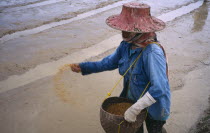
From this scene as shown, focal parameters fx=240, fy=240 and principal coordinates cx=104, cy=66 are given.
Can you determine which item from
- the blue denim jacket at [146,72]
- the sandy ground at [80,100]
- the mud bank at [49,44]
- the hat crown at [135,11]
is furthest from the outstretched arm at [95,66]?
the mud bank at [49,44]

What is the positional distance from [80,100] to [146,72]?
2.11 m

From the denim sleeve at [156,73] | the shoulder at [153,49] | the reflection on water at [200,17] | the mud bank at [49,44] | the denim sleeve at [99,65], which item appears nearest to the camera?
the denim sleeve at [156,73]

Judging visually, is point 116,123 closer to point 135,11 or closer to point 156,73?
point 156,73

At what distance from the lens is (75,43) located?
20.4ft

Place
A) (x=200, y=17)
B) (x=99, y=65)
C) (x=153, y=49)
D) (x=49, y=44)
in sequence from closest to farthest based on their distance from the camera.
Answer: (x=153, y=49)
(x=99, y=65)
(x=49, y=44)
(x=200, y=17)

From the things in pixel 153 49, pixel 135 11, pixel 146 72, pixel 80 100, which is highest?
pixel 135 11

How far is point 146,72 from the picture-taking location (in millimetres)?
2102

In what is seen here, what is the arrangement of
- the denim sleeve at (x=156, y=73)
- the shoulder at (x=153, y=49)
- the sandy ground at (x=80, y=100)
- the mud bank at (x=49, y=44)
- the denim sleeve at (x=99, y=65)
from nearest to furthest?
the denim sleeve at (x=156, y=73) → the shoulder at (x=153, y=49) → the denim sleeve at (x=99, y=65) → the sandy ground at (x=80, y=100) → the mud bank at (x=49, y=44)

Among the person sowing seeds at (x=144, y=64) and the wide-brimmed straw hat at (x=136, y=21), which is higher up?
the wide-brimmed straw hat at (x=136, y=21)

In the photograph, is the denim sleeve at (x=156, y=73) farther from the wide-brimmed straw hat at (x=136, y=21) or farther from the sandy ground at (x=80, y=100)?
the sandy ground at (x=80, y=100)

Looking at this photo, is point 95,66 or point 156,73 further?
point 95,66

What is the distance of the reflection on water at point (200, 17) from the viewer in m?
7.84

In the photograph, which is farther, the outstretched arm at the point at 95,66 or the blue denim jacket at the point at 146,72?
the outstretched arm at the point at 95,66

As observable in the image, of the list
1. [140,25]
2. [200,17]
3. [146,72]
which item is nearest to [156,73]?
[146,72]
